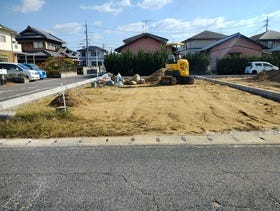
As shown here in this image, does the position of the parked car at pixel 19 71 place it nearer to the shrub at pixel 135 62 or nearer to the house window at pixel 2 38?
the house window at pixel 2 38

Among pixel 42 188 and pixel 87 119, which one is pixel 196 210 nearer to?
pixel 42 188

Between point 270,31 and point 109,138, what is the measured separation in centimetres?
5534

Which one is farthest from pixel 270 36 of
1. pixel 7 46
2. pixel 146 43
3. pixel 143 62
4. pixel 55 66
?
pixel 7 46

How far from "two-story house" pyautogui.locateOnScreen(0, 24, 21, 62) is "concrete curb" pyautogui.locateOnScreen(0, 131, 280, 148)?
1132 inches

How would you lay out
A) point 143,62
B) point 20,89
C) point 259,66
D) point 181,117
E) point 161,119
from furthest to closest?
point 143,62 < point 259,66 < point 20,89 < point 181,117 < point 161,119

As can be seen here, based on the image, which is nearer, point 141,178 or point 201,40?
point 141,178

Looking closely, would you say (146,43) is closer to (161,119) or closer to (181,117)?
(181,117)

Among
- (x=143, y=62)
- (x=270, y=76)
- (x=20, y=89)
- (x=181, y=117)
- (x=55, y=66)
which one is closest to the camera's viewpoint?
(x=181, y=117)

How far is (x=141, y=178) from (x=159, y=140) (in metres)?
1.85

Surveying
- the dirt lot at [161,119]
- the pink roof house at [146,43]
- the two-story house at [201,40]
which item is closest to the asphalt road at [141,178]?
the dirt lot at [161,119]

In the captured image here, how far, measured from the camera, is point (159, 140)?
5.42 metres

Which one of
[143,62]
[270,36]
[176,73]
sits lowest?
[176,73]

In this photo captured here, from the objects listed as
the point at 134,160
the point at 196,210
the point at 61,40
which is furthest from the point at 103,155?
the point at 61,40

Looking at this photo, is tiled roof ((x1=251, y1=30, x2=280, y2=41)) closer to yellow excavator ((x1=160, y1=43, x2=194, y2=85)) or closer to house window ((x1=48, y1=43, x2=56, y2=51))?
yellow excavator ((x1=160, y1=43, x2=194, y2=85))
